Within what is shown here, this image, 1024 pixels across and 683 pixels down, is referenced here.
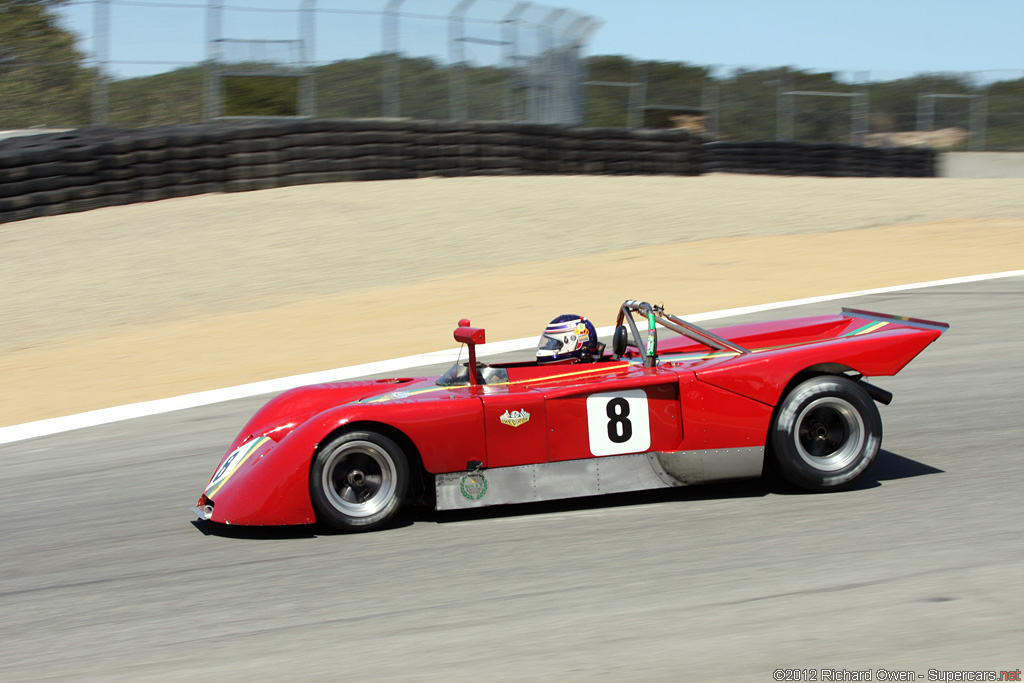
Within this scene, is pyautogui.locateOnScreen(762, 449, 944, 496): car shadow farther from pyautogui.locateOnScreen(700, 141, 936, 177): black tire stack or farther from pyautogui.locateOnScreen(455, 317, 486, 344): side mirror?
pyautogui.locateOnScreen(700, 141, 936, 177): black tire stack

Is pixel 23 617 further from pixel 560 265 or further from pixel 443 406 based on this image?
pixel 560 265

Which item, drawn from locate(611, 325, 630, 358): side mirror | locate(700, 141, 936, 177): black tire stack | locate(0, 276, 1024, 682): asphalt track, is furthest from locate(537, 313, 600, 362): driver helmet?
locate(700, 141, 936, 177): black tire stack

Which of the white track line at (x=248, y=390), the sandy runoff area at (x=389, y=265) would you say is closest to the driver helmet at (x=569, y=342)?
the white track line at (x=248, y=390)

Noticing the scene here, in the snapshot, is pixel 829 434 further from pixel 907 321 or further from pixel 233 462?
pixel 233 462

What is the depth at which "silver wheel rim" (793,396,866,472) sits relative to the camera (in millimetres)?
5133

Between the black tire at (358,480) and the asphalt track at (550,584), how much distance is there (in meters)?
0.13

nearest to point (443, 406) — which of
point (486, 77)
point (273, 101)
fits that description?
point (273, 101)

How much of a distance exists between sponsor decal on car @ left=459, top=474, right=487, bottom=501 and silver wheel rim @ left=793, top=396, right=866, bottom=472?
1.56m

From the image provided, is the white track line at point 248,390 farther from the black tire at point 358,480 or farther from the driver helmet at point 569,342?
the black tire at point 358,480

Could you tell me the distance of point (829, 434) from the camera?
17.1 ft

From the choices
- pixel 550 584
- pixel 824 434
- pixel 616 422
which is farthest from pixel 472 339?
pixel 824 434

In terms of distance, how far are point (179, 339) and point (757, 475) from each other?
677 centimetres

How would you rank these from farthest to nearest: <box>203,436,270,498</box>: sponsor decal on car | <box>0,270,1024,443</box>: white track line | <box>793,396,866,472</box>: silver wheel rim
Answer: <box>0,270,1024,443</box>: white track line, <box>793,396,866,472</box>: silver wheel rim, <box>203,436,270,498</box>: sponsor decal on car

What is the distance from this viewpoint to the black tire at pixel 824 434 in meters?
5.09
